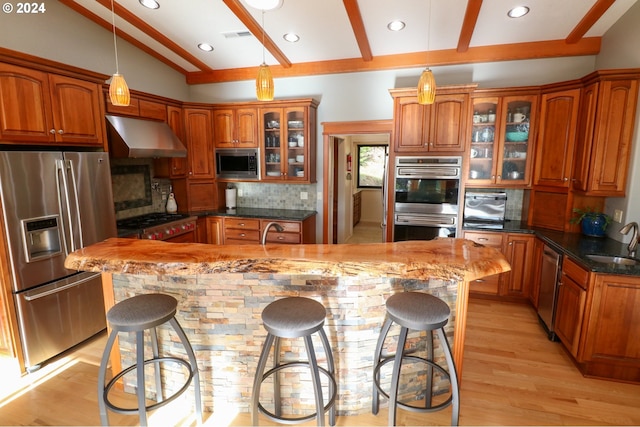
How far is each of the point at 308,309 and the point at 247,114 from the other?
3572mm

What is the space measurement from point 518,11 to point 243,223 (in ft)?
12.9

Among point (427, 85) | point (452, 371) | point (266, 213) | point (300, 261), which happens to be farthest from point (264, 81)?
point (266, 213)

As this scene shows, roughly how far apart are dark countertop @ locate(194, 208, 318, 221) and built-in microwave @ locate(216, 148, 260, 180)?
19.6 inches

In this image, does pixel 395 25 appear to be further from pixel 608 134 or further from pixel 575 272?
pixel 575 272

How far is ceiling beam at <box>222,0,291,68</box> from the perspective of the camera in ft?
10.2

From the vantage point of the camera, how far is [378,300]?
202cm

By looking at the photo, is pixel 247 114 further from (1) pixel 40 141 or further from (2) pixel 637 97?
(2) pixel 637 97

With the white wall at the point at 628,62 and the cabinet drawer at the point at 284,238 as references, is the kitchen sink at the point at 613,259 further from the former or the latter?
the cabinet drawer at the point at 284,238

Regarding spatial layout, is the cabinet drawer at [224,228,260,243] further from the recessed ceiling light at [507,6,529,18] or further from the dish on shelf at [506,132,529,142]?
the recessed ceiling light at [507,6,529,18]

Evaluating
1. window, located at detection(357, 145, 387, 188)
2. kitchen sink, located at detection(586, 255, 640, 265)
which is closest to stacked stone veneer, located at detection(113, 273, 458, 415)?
kitchen sink, located at detection(586, 255, 640, 265)

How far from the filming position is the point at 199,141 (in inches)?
181

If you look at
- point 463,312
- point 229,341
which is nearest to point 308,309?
point 229,341

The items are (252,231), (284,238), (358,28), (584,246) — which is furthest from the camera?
(252,231)

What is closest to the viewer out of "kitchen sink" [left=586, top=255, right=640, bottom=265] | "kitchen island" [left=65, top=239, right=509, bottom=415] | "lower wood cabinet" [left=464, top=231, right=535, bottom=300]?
"kitchen island" [left=65, top=239, right=509, bottom=415]
